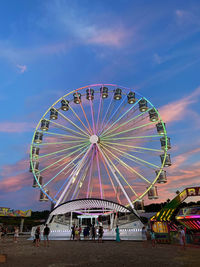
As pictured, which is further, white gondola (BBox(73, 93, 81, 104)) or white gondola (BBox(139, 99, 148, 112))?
white gondola (BBox(73, 93, 81, 104))

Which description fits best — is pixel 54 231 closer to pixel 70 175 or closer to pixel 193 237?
pixel 70 175

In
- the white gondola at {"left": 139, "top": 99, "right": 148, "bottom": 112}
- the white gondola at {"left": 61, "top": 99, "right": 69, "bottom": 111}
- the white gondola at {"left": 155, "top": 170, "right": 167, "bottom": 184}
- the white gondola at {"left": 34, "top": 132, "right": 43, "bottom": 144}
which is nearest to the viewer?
the white gondola at {"left": 155, "top": 170, "right": 167, "bottom": 184}

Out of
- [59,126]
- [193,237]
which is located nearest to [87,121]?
[59,126]

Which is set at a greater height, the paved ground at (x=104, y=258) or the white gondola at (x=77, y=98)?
the white gondola at (x=77, y=98)

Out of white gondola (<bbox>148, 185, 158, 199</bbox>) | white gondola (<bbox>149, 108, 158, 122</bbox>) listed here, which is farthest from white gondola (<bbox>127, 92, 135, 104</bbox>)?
white gondola (<bbox>148, 185, 158, 199</bbox>)

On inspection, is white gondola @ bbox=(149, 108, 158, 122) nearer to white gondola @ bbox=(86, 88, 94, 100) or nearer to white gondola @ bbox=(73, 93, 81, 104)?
white gondola @ bbox=(86, 88, 94, 100)

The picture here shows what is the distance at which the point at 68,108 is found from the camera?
91.9 feet

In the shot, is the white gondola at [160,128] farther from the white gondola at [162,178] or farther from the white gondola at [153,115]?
the white gondola at [162,178]

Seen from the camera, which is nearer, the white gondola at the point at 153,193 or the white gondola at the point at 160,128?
the white gondola at the point at 153,193

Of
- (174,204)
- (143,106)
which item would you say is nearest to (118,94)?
(143,106)

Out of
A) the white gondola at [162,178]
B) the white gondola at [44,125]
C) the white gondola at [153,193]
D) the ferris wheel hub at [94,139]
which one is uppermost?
the white gondola at [44,125]

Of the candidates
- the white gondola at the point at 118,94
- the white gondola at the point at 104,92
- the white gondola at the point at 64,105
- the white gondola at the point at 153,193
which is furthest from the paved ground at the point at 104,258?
the white gondola at the point at 104,92

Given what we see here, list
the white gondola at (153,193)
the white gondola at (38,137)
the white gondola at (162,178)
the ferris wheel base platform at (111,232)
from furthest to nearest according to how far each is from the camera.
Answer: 1. the white gondola at (38,137)
2. the white gondola at (162,178)
3. the white gondola at (153,193)
4. the ferris wheel base platform at (111,232)

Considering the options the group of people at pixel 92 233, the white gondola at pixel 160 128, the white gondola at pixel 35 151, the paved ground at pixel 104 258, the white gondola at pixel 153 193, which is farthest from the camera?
the white gondola at pixel 35 151
